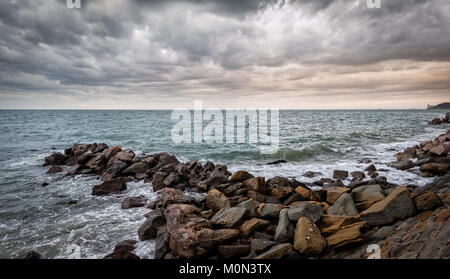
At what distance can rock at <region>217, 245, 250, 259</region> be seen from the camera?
5.52 meters

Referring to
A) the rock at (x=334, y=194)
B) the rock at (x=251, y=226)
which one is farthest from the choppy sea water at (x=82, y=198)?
the rock at (x=334, y=194)

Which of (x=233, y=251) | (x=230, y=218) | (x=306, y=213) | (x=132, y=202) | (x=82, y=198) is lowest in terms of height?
(x=82, y=198)

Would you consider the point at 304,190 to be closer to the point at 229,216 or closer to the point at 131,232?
the point at 229,216

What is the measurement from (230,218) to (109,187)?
8.18 meters

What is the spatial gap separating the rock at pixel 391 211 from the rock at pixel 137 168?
514 inches

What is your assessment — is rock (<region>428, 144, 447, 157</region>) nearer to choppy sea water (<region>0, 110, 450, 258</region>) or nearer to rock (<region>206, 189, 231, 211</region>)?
choppy sea water (<region>0, 110, 450, 258</region>)

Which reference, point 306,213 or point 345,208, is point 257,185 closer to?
point 306,213

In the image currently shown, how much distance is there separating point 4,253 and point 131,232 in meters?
3.67

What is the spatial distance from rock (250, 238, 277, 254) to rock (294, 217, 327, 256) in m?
0.66

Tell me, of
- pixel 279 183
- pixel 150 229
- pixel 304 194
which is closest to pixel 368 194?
pixel 304 194

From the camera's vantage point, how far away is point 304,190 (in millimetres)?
9070

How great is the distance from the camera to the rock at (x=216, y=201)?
322 inches

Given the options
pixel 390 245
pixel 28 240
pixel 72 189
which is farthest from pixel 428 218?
pixel 72 189

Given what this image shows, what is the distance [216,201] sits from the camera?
838cm
